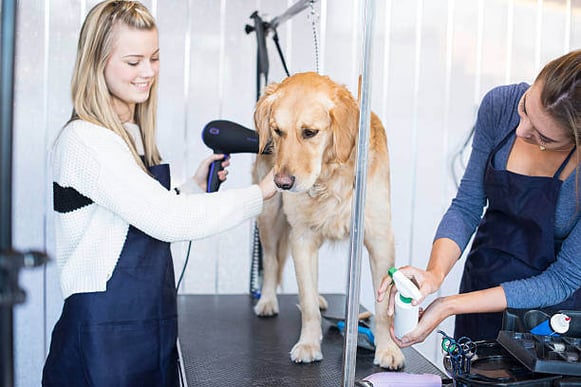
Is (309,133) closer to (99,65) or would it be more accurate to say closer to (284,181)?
(284,181)

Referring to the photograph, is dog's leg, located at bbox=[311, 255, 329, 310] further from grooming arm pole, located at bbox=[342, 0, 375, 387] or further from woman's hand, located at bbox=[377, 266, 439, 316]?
grooming arm pole, located at bbox=[342, 0, 375, 387]

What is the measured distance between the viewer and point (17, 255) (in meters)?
0.55

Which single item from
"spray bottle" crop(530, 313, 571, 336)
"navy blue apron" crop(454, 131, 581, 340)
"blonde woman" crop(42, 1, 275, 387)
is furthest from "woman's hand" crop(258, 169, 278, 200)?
"spray bottle" crop(530, 313, 571, 336)

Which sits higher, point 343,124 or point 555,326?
point 343,124

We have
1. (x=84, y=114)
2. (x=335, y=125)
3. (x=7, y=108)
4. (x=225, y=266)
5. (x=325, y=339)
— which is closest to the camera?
(x=7, y=108)

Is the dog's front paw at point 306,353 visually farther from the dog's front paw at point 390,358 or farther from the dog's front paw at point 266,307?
the dog's front paw at point 266,307

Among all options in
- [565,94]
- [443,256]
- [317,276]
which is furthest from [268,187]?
[565,94]

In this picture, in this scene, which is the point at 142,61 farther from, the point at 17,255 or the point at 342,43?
the point at 342,43

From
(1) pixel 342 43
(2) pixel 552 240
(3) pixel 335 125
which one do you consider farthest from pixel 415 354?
(1) pixel 342 43

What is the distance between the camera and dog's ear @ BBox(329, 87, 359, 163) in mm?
1515

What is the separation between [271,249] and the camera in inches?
81.4

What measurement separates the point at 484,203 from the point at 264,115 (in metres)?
0.57

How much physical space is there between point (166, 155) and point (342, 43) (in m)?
0.80

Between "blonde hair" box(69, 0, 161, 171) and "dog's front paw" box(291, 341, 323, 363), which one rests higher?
"blonde hair" box(69, 0, 161, 171)
